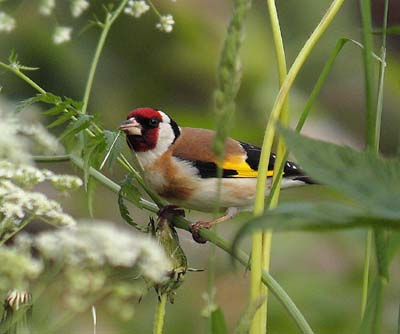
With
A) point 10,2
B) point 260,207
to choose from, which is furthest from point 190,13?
point 260,207

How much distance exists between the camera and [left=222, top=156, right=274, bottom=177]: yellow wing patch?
2.46 m

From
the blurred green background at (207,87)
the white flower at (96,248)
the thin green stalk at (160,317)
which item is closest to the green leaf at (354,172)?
the white flower at (96,248)

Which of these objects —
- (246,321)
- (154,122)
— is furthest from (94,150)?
(154,122)

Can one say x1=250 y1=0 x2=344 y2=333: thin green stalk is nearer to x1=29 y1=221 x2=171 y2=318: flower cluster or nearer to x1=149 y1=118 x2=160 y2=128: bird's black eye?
x1=29 y1=221 x2=171 y2=318: flower cluster

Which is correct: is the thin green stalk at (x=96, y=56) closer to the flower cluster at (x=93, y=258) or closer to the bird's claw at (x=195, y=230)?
the bird's claw at (x=195, y=230)

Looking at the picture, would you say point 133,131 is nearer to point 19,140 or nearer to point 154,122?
point 154,122

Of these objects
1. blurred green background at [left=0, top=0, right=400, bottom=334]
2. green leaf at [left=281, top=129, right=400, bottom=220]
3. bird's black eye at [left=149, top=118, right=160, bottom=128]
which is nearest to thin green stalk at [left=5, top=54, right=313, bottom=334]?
green leaf at [left=281, top=129, right=400, bottom=220]

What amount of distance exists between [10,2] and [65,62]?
2559 mm

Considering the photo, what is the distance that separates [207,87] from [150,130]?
7.42ft

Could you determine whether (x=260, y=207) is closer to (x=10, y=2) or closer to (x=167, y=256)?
(x=167, y=256)

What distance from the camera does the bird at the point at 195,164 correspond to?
92.1 inches

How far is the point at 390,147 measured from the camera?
4.79 metres

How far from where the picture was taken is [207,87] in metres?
4.71

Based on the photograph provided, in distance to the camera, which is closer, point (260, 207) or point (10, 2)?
point (260, 207)
